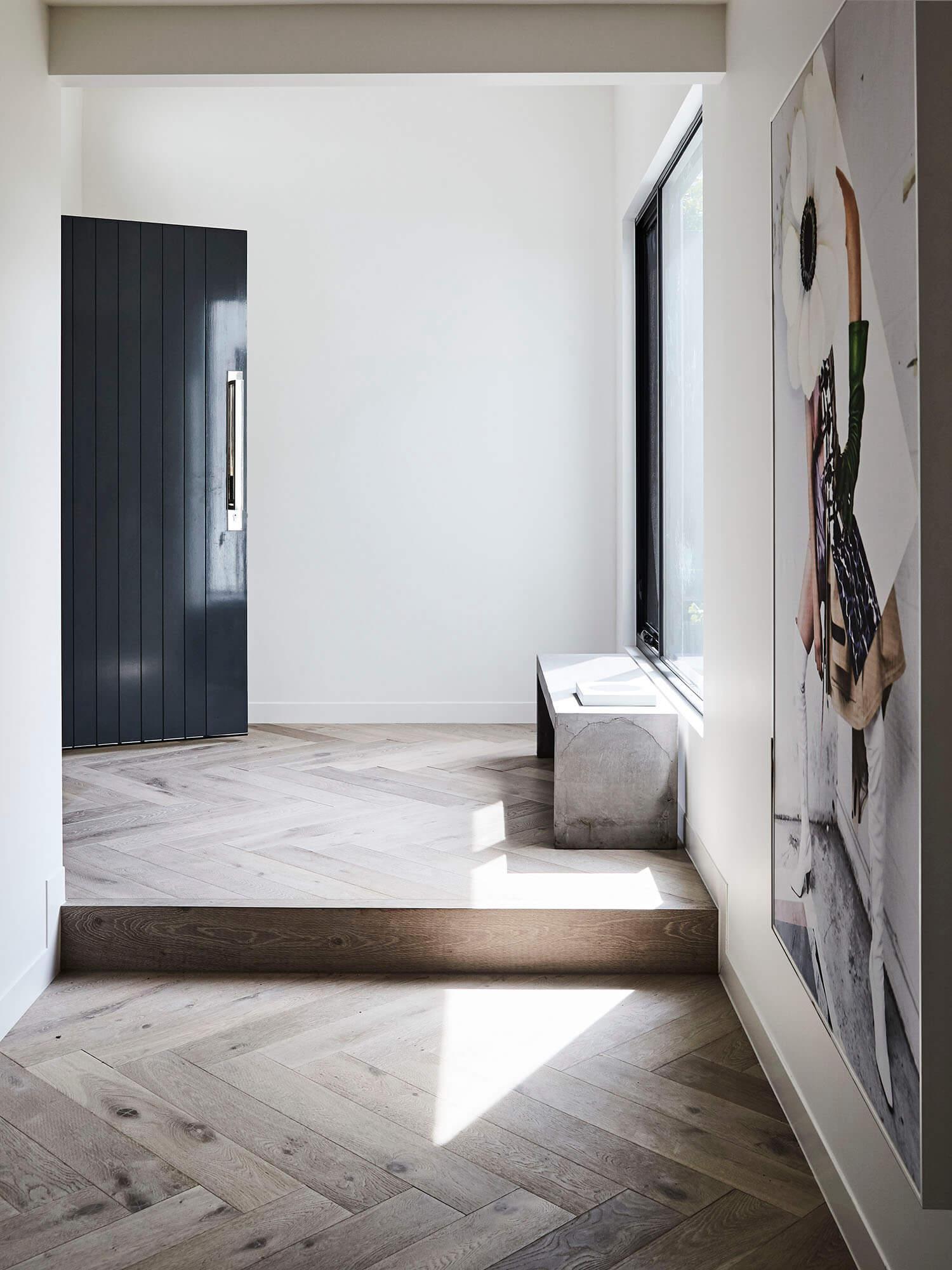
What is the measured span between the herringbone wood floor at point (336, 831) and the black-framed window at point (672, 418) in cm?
71

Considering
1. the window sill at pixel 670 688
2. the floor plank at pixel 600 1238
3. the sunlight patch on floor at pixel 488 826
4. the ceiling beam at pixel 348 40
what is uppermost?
the ceiling beam at pixel 348 40

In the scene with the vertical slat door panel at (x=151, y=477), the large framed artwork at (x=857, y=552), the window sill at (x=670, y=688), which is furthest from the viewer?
the vertical slat door panel at (x=151, y=477)

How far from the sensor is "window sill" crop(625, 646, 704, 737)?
129 inches

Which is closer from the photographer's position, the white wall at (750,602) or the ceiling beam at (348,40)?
the white wall at (750,602)

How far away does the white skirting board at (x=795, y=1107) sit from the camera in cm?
170

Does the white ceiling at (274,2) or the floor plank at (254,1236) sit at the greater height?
the white ceiling at (274,2)

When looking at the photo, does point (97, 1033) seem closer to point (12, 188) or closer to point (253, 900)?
point (253, 900)

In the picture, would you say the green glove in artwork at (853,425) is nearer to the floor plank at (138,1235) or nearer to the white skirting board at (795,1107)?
the white skirting board at (795,1107)

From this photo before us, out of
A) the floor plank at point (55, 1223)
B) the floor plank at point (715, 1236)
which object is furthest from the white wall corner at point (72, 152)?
the floor plank at point (715, 1236)

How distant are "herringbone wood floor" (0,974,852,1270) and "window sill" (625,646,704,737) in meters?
0.83

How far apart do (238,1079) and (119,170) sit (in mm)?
4393

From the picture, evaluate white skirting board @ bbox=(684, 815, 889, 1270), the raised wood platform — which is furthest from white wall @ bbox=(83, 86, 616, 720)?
white skirting board @ bbox=(684, 815, 889, 1270)

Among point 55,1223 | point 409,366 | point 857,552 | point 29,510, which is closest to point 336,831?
point 29,510

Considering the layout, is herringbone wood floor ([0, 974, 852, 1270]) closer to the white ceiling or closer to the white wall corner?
the white ceiling
